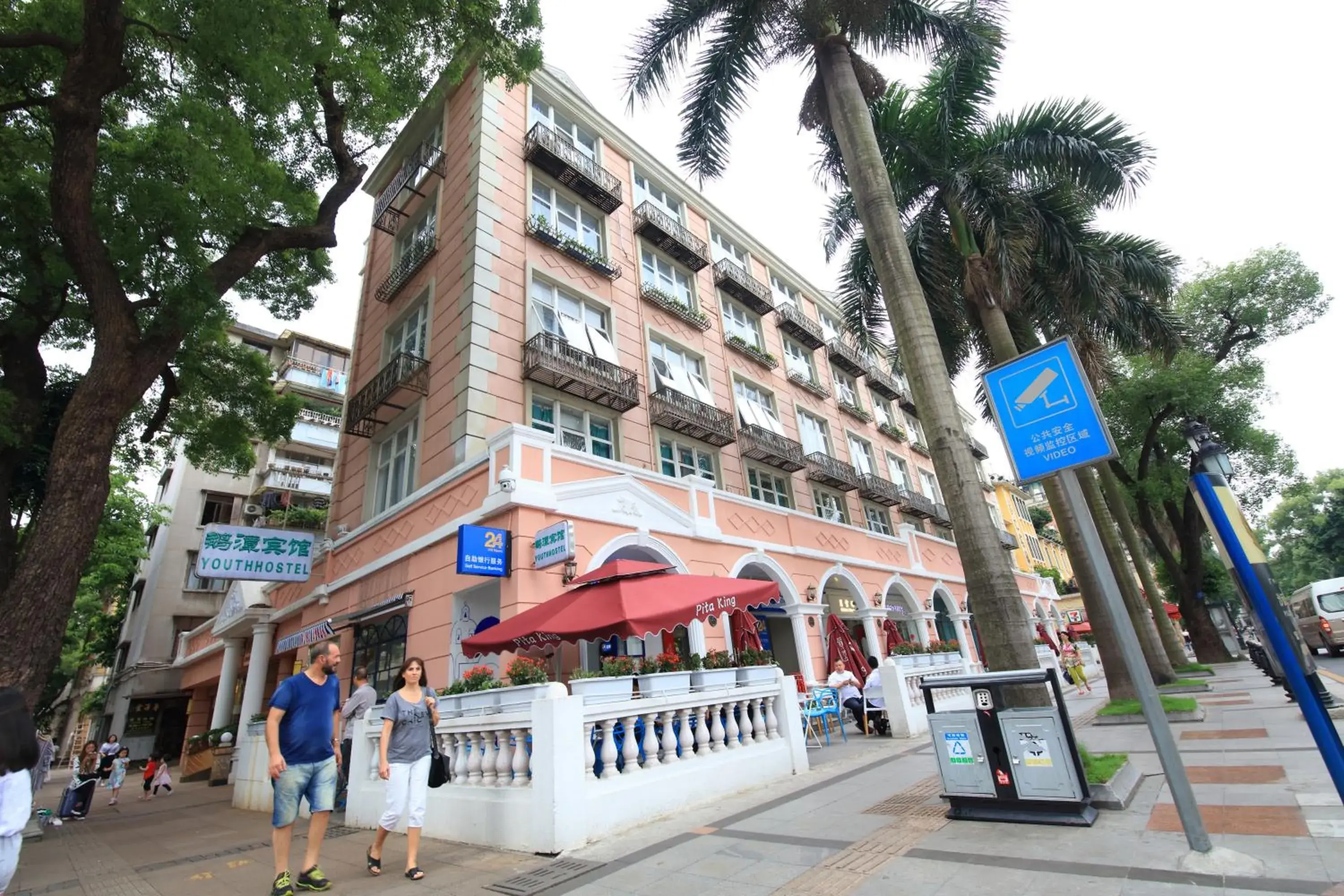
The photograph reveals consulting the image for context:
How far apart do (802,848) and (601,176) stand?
16.3m

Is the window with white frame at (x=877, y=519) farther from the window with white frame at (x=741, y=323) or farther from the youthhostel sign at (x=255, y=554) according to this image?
the youthhostel sign at (x=255, y=554)

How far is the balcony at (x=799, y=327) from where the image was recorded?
22.4 metres

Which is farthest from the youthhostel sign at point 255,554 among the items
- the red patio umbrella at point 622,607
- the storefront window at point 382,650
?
the red patio umbrella at point 622,607

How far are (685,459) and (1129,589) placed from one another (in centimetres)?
992

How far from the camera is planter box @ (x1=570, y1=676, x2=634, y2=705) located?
616 centimetres

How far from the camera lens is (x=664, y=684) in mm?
6871

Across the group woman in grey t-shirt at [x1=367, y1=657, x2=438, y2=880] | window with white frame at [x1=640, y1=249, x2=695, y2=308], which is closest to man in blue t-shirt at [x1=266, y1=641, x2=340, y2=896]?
woman in grey t-shirt at [x1=367, y1=657, x2=438, y2=880]

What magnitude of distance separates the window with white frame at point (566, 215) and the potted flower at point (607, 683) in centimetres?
1154

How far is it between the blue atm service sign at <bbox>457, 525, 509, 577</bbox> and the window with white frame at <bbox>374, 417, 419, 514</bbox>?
4.24 m

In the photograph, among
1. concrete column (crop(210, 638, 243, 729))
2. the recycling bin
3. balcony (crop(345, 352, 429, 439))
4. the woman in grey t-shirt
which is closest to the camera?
the recycling bin

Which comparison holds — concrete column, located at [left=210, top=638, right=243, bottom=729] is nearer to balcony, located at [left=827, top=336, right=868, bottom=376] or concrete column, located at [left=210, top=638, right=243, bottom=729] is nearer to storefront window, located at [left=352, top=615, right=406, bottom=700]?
storefront window, located at [left=352, top=615, right=406, bottom=700]

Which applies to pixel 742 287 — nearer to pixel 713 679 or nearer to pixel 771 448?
pixel 771 448

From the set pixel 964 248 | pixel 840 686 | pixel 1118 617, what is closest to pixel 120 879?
pixel 1118 617

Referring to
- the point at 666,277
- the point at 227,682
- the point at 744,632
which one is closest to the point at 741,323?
the point at 666,277
